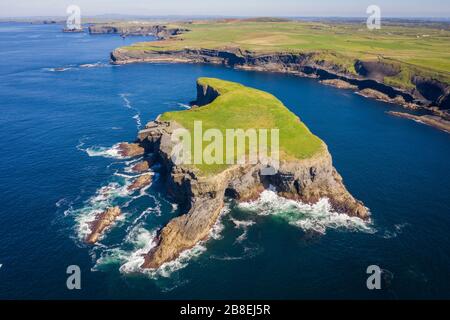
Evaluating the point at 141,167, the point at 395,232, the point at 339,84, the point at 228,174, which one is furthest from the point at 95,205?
the point at 339,84

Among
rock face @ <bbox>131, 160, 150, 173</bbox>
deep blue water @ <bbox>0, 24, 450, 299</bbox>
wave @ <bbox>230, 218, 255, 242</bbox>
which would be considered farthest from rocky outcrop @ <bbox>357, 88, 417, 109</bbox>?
rock face @ <bbox>131, 160, 150, 173</bbox>

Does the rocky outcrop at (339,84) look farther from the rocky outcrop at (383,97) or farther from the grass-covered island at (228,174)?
the grass-covered island at (228,174)

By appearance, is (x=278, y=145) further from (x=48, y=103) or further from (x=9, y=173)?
(x=48, y=103)

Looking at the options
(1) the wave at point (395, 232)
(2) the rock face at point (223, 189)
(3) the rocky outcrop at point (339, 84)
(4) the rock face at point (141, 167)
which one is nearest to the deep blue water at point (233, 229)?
(1) the wave at point (395, 232)
